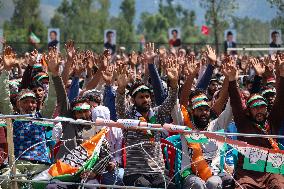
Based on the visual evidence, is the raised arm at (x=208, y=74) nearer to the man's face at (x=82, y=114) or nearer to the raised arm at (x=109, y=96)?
the raised arm at (x=109, y=96)

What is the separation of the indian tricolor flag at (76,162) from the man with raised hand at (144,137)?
0.44 metres

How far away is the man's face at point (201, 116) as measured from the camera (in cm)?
908

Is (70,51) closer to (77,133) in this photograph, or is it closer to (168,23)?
(77,133)

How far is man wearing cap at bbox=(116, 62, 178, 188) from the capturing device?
27.5 ft

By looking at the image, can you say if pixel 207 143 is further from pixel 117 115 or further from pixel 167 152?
pixel 117 115

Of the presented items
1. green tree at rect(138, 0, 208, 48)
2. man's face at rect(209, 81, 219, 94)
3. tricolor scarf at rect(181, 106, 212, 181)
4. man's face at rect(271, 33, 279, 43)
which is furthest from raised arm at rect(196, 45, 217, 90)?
green tree at rect(138, 0, 208, 48)

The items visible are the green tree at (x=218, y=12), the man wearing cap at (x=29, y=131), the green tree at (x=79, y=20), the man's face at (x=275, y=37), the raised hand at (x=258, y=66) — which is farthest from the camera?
the green tree at (x=79, y=20)

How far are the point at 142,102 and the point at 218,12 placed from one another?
118ft

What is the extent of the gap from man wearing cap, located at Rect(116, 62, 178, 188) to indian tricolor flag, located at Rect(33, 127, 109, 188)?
16.7 inches

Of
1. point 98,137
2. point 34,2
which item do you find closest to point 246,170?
point 98,137

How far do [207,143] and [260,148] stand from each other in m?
0.83

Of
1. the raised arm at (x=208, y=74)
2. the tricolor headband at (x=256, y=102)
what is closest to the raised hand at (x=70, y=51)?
the raised arm at (x=208, y=74)

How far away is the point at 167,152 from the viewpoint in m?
8.62

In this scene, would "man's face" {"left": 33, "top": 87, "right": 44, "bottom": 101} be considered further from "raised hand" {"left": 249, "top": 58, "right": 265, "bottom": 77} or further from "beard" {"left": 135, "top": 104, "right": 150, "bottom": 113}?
"raised hand" {"left": 249, "top": 58, "right": 265, "bottom": 77}
